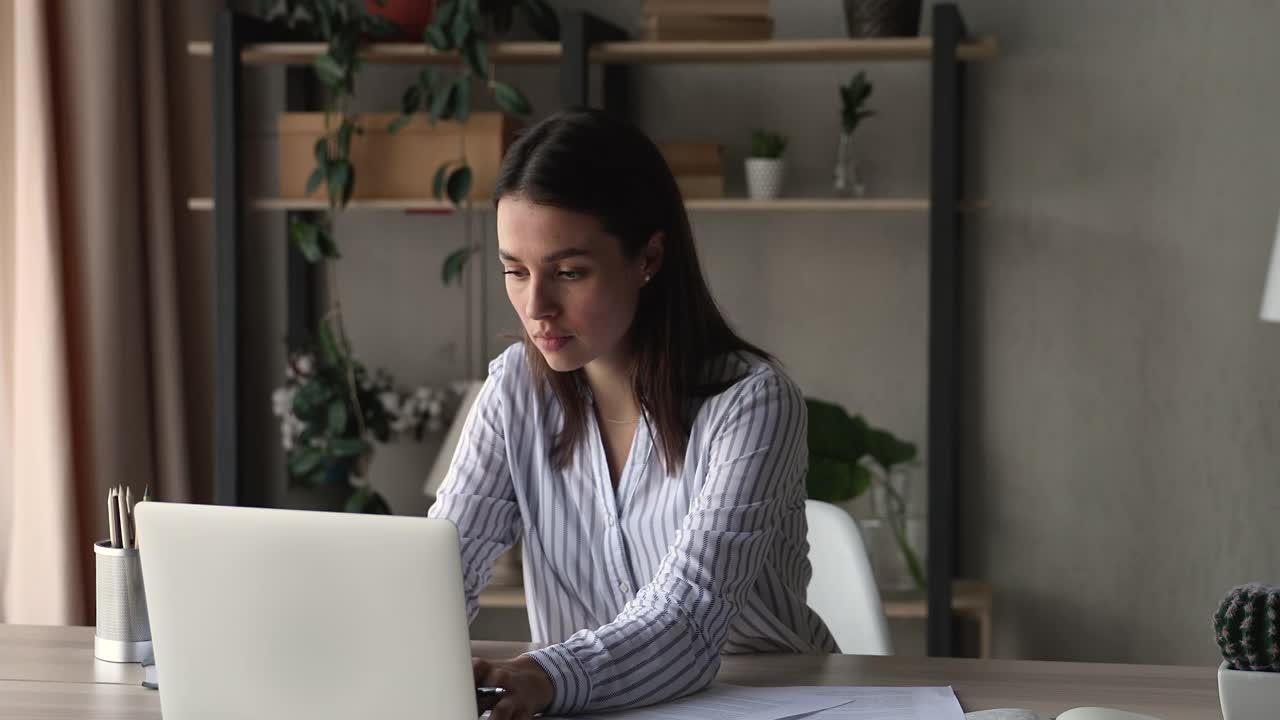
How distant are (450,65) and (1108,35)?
1.42m

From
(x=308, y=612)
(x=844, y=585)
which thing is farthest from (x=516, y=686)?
(x=844, y=585)

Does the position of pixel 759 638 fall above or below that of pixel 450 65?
below

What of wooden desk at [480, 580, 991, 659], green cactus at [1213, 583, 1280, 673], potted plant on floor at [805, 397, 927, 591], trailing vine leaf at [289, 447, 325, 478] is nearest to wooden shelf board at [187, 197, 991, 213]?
potted plant on floor at [805, 397, 927, 591]

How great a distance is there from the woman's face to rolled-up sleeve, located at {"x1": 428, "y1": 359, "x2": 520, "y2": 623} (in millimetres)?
206

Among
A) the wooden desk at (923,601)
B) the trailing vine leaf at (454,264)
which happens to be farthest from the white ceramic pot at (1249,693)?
the trailing vine leaf at (454,264)

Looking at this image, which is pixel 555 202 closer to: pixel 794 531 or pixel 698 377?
pixel 698 377

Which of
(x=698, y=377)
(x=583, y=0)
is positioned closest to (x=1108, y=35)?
(x=583, y=0)

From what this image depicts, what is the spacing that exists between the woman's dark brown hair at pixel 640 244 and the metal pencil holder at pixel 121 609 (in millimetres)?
473

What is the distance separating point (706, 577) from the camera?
4.21ft

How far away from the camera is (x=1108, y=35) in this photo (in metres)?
2.83

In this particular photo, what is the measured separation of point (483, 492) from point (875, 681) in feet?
1.63

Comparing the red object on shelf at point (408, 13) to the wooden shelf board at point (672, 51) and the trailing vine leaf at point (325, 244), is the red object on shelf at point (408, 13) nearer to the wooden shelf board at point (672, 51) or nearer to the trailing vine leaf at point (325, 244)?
the wooden shelf board at point (672, 51)

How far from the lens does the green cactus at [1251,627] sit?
1.00 meters

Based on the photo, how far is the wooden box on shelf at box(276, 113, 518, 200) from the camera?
265cm
